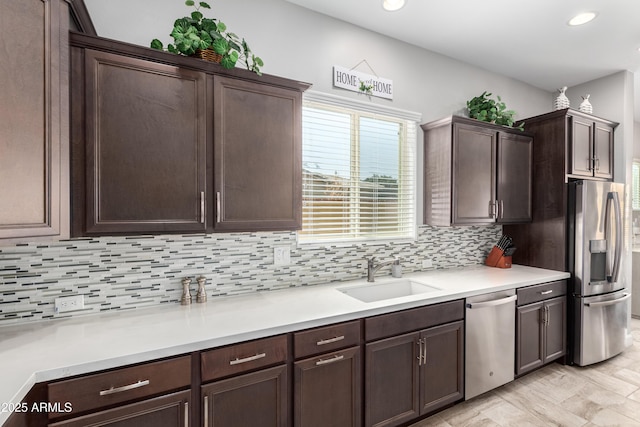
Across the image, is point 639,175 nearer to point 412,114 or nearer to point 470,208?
point 470,208

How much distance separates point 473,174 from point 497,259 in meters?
1.01

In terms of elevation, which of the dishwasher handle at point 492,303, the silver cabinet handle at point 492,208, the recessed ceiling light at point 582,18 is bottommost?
the dishwasher handle at point 492,303

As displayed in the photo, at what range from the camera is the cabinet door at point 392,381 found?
1.83 m

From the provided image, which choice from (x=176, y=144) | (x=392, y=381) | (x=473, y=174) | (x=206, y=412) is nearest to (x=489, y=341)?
(x=392, y=381)

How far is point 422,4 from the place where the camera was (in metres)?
2.27

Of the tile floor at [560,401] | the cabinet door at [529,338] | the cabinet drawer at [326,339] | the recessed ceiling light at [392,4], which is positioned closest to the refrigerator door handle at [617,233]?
the tile floor at [560,401]

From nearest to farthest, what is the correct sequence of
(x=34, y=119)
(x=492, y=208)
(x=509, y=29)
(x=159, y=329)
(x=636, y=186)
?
(x=34, y=119) → (x=159, y=329) → (x=509, y=29) → (x=492, y=208) → (x=636, y=186)

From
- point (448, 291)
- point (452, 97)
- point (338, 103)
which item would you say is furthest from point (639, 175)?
point (338, 103)

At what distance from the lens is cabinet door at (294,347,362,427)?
161 centimetres

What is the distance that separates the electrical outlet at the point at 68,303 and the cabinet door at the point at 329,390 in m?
1.21

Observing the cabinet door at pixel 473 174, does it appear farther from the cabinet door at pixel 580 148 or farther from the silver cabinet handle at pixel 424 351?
the silver cabinet handle at pixel 424 351

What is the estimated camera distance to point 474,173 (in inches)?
108

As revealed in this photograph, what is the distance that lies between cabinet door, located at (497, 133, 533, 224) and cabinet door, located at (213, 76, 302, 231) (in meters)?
2.10

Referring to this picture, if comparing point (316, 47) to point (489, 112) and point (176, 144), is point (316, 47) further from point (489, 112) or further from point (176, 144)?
point (489, 112)
